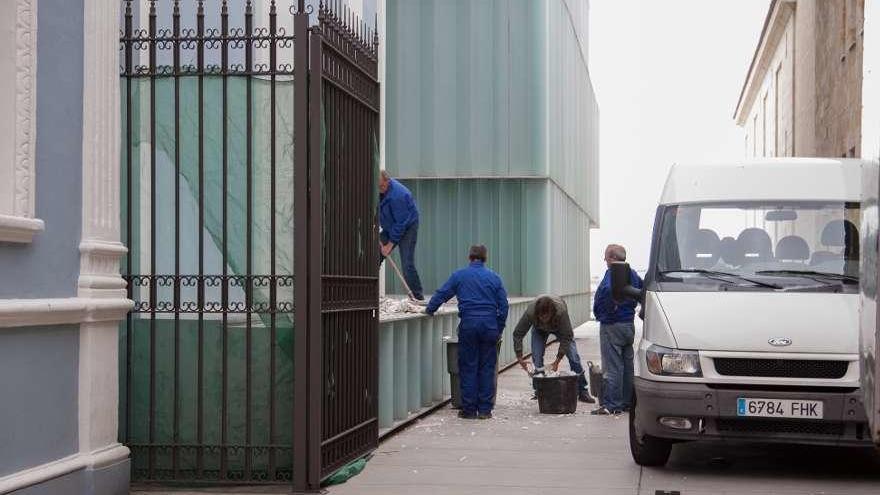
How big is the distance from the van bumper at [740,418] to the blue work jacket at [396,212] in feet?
21.4

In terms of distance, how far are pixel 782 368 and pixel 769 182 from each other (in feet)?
5.91

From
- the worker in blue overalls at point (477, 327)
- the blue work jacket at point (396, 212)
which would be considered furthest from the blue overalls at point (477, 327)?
the blue work jacket at point (396, 212)

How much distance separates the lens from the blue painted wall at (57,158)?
817 cm

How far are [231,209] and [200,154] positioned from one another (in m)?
0.48

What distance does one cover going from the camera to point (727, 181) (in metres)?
11.2

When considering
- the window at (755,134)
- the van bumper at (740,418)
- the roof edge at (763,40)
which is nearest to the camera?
the van bumper at (740,418)

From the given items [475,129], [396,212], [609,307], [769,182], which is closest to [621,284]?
[769,182]

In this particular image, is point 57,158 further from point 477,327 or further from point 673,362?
point 477,327

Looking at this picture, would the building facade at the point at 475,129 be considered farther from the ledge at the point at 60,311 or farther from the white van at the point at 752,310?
the ledge at the point at 60,311

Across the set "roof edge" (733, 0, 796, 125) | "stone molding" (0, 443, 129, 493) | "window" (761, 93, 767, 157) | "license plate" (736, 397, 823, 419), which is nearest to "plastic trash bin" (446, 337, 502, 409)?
"license plate" (736, 397, 823, 419)

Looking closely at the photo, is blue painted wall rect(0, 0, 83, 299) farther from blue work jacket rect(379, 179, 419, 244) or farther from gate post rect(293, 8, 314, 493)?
blue work jacket rect(379, 179, 419, 244)

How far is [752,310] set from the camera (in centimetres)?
1028

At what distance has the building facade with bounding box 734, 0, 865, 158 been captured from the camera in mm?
26531

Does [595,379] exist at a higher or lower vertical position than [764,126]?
lower
